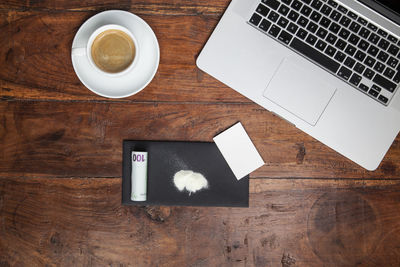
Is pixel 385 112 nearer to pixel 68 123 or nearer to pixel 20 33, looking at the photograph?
pixel 68 123

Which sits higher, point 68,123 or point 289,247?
point 68,123

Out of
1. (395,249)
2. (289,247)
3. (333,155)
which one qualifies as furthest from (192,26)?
(395,249)

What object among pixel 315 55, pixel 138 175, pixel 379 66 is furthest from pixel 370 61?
pixel 138 175

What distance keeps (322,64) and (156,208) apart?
1.78 feet

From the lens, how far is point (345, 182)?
0.83 meters

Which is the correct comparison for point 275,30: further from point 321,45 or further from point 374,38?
point 374,38

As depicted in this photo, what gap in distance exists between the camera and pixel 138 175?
2.60 feet

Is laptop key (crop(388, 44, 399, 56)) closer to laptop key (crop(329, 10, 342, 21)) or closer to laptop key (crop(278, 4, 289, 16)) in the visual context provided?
laptop key (crop(329, 10, 342, 21))

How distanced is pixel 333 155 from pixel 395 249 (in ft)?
0.96

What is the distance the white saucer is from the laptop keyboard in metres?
0.28

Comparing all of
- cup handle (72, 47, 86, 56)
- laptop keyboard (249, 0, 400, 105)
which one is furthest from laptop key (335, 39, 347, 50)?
cup handle (72, 47, 86, 56)

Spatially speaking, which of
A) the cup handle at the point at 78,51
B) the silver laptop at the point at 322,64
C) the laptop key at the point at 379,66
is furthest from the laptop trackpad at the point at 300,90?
the cup handle at the point at 78,51

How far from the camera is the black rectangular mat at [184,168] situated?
32.3 inches

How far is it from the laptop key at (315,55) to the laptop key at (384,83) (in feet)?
0.31
